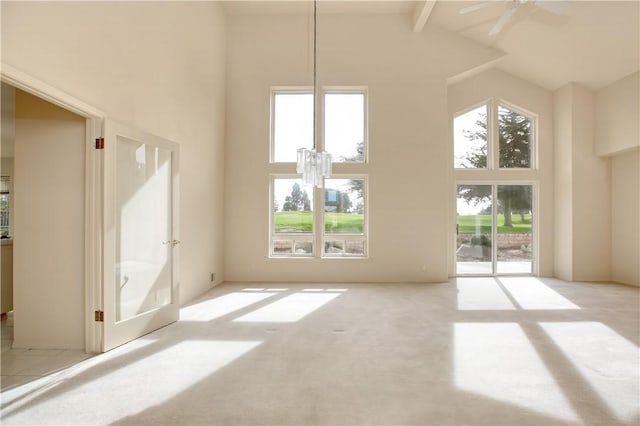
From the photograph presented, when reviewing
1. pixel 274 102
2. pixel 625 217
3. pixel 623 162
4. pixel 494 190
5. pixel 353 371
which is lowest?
pixel 353 371

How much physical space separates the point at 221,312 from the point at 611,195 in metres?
7.24

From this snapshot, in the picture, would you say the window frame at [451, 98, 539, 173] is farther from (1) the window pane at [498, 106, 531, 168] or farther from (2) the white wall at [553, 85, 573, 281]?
(2) the white wall at [553, 85, 573, 281]

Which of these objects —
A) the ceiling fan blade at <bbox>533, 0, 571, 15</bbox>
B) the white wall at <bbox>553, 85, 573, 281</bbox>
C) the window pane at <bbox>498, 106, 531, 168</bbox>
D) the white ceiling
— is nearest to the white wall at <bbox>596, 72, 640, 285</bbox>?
the white ceiling

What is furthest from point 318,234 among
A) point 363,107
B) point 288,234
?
point 363,107

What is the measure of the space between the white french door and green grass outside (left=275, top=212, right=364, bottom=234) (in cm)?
270

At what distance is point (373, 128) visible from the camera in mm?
6324

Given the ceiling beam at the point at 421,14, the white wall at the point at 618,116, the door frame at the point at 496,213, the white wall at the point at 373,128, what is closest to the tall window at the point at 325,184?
the white wall at the point at 373,128

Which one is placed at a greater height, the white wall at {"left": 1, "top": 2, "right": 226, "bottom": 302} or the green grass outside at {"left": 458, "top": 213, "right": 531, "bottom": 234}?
the white wall at {"left": 1, "top": 2, "right": 226, "bottom": 302}

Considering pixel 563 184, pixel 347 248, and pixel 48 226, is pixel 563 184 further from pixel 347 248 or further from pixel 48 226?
pixel 48 226

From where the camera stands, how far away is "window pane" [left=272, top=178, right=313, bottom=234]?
644cm

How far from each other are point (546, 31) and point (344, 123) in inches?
142

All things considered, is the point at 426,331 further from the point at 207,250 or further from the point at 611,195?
the point at 611,195

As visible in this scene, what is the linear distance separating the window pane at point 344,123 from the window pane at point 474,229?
2.39 meters

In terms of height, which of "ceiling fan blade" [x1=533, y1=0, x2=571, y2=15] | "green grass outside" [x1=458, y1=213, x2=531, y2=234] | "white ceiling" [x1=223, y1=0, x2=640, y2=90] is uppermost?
"white ceiling" [x1=223, y1=0, x2=640, y2=90]
